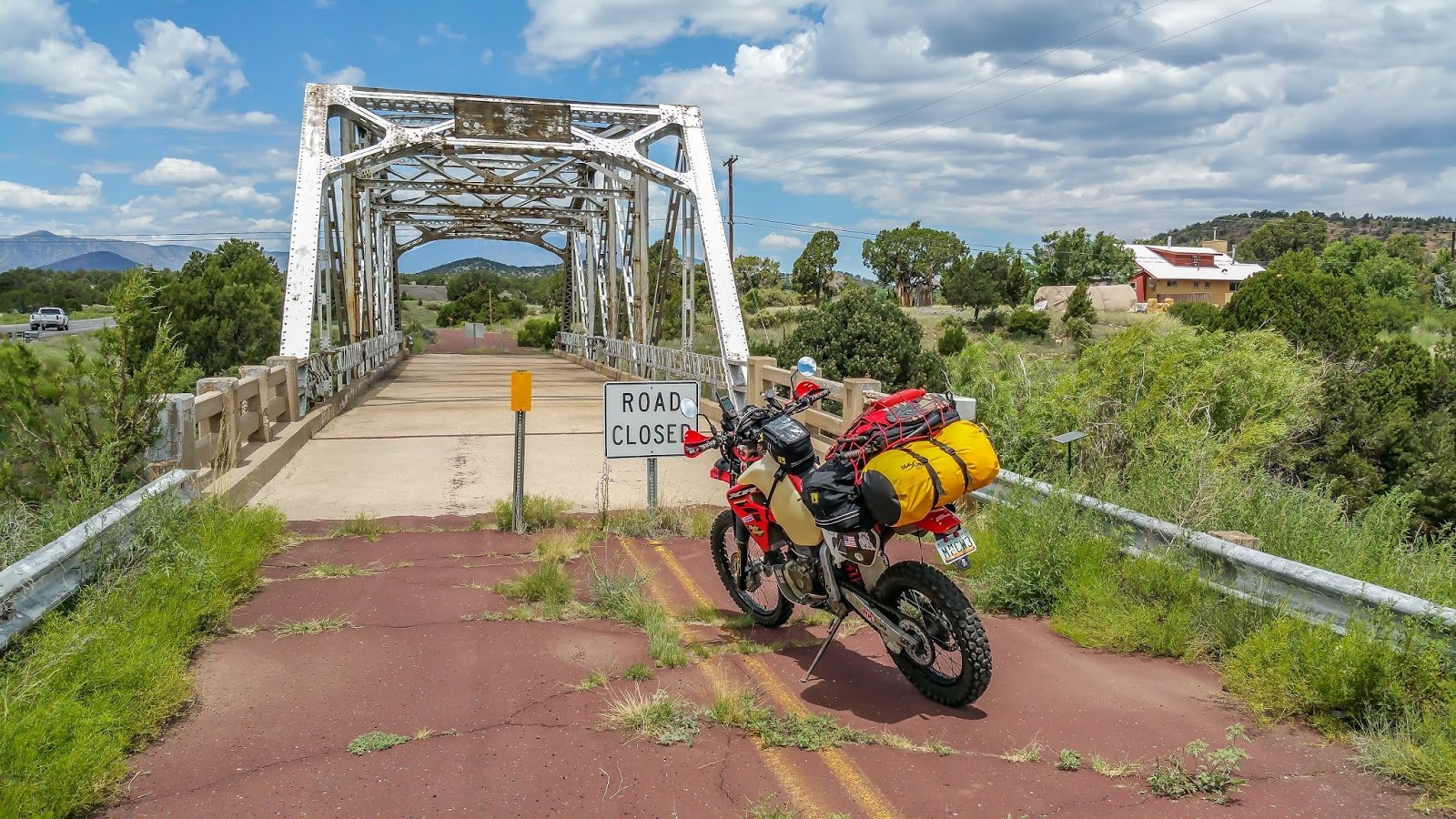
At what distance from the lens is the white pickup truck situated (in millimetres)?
51906

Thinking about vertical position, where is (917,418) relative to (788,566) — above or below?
above

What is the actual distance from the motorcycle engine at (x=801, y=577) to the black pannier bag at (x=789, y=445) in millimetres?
484

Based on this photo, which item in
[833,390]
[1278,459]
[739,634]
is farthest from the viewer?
[833,390]

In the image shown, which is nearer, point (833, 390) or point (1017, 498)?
point (1017, 498)

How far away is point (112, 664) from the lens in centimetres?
438

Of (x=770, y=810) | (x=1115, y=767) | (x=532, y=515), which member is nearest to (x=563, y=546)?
(x=532, y=515)

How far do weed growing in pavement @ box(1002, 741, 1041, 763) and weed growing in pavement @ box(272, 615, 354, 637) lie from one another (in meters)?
3.65

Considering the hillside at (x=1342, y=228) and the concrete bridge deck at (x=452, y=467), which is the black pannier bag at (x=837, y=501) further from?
the hillside at (x=1342, y=228)

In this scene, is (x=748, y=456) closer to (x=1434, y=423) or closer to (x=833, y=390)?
(x=833, y=390)

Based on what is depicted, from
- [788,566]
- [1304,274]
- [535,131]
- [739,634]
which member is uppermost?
[535,131]

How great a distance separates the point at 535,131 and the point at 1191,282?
82.4m

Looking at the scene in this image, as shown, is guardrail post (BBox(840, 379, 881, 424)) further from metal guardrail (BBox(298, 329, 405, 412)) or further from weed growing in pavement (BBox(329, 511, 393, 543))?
metal guardrail (BBox(298, 329, 405, 412))

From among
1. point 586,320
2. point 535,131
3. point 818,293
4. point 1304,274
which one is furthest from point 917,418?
point 818,293

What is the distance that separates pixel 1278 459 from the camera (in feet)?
30.2
